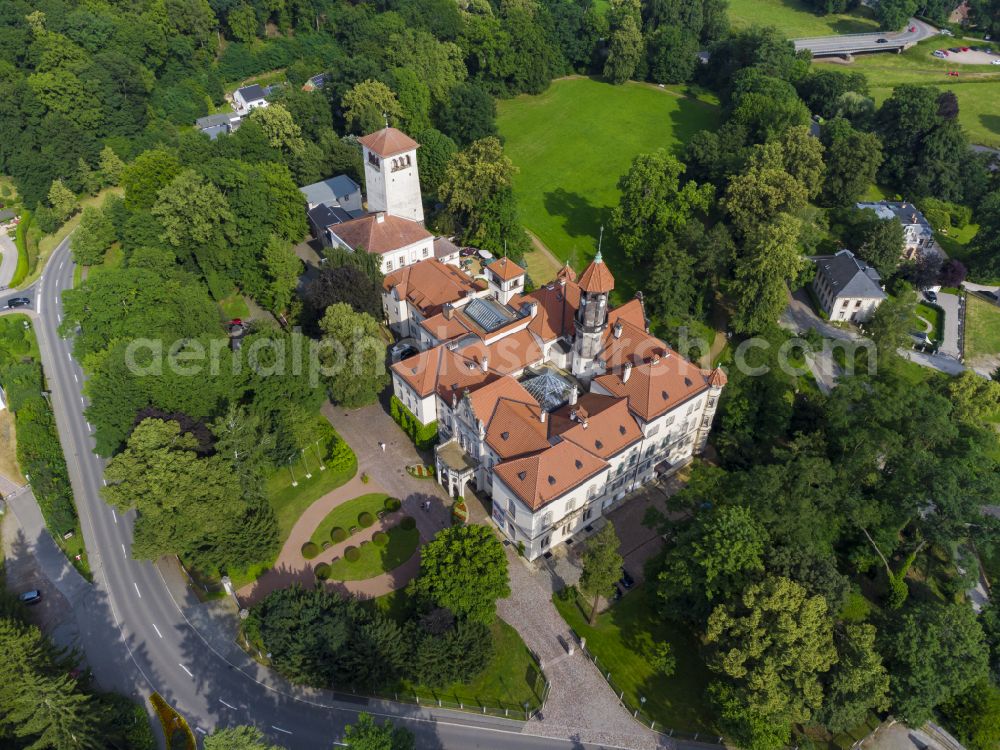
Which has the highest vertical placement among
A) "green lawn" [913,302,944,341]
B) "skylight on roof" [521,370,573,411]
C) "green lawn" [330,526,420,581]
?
"skylight on roof" [521,370,573,411]

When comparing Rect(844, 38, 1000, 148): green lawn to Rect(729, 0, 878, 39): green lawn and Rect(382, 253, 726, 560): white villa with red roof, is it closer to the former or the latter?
Rect(729, 0, 878, 39): green lawn

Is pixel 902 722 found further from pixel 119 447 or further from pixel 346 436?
pixel 119 447

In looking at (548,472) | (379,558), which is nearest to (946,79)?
(548,472)

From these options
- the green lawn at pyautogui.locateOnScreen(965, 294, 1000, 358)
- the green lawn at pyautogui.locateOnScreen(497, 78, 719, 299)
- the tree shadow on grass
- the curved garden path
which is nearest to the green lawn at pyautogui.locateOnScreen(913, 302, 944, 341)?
the green lawn at pyautogui.locateOnScreen(965, 294, 1000, 358)

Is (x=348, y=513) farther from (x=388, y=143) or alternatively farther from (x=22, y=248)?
(x=22, y=248)

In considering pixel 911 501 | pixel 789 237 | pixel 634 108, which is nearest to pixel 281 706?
pixel 911 501

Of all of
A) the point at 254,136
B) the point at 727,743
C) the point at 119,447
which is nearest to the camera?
the point at 727,743
